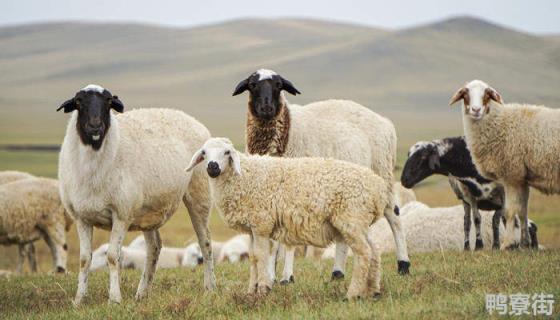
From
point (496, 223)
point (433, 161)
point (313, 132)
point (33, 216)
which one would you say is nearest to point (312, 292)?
point (313, 132)

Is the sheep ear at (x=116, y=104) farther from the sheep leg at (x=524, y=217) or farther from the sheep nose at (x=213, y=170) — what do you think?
the sheep leg at (x=524, y=217)

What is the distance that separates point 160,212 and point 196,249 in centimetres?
870

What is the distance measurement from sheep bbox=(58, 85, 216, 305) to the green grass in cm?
67

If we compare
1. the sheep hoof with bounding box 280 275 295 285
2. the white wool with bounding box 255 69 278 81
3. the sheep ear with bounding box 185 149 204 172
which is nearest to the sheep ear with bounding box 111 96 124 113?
the sheep ear with bounding box 185 149 204 172

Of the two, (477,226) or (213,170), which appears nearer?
(213,170)

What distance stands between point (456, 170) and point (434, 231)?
1764mm

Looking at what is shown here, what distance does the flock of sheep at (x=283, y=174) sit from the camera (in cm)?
835

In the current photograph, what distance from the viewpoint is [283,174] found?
28.8 feet

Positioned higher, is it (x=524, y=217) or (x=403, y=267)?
(x=524, y=217)

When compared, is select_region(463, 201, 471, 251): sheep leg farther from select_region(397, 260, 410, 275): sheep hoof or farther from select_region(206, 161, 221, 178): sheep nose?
select_region(206, 161, 221, 178): sheep nose

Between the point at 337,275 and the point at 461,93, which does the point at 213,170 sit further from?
the point at 461,93

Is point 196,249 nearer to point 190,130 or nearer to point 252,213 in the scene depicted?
point 190,130

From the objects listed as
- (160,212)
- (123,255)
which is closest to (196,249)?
(123,255)

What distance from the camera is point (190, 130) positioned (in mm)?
10938
